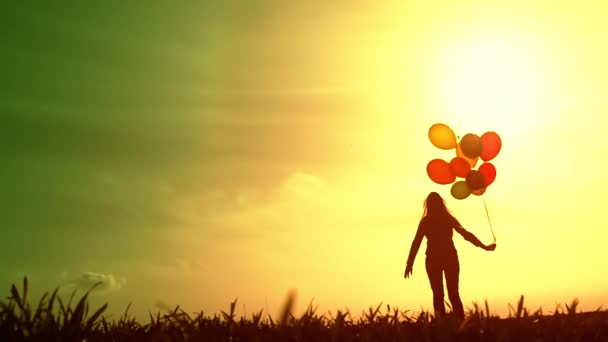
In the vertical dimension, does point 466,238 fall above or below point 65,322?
above

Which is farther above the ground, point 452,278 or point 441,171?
point 441,171

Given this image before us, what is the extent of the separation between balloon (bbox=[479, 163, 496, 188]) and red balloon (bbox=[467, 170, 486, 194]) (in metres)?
0.13

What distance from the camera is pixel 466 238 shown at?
11062 mm

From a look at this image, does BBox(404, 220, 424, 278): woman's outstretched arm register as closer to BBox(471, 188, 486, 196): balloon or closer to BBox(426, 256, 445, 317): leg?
BBox(426, 256, 445, 317): leg

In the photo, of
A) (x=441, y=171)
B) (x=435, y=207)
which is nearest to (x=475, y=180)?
(x=441, y=171)

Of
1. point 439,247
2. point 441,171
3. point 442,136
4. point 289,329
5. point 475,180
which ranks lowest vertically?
point 289,329

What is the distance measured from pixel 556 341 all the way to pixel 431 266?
6.46 meters

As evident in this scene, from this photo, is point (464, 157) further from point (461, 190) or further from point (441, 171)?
point (461, 190)

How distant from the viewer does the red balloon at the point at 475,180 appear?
436 inches

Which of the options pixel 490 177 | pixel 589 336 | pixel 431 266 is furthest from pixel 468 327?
pixel 490 177

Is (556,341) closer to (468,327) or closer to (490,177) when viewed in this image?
(468,327)

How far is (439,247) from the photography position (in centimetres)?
1083

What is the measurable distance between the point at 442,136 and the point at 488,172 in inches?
43.2

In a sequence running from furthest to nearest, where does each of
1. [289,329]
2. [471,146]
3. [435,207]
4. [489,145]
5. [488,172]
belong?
[488,172] < [489,145] < [435,207] < [471,146] < [289,329]
